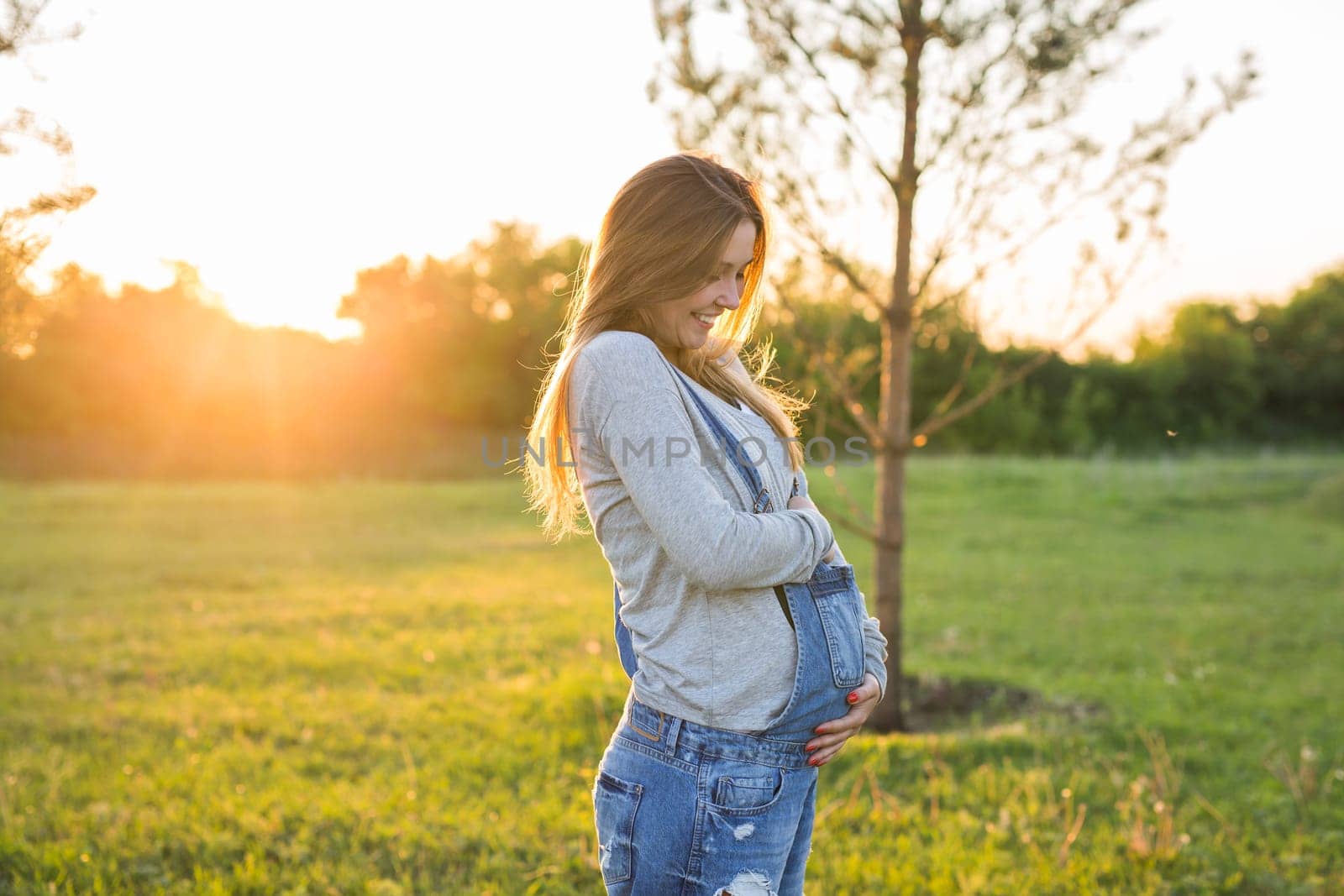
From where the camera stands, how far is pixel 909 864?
3.35 meters

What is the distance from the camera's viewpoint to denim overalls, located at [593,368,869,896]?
5.08 ft

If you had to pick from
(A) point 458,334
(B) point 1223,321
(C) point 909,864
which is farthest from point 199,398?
(B) point 1223,321

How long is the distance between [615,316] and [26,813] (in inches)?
132

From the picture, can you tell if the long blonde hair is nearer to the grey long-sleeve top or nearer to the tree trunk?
the grey long-sleeve top

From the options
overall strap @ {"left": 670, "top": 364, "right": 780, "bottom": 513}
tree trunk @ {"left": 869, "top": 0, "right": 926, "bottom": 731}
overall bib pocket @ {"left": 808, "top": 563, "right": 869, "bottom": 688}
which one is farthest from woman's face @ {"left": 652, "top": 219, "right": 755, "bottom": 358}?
tree trunk @ {"left": 869, "top": 0, "right": 926, "bottom": 731}

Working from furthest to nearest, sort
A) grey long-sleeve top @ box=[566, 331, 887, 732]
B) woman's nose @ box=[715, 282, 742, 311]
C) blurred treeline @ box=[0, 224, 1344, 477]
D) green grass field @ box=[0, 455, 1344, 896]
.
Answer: blurred treeline @ box=[0, 224, 1344, 477] → green grass field @ box=[0, 455, 1344, 896] → woman's nose @ box=[715, 282, 742, 311] → grey long-sleeve top @ box=[566, 331, 887, 732]

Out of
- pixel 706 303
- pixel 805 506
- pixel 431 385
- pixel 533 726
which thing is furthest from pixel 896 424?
pixel 431 385

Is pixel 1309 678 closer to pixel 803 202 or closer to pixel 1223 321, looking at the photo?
pixel 803 202

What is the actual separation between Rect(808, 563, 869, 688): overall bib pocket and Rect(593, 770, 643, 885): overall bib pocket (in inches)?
14.9

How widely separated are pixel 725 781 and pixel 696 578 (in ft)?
1.07

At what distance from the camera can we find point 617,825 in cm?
161

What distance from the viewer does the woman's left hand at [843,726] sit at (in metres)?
1.63

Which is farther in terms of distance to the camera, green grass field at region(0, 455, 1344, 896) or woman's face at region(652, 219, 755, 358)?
green grass field at region(0, 455, 1344, 896)

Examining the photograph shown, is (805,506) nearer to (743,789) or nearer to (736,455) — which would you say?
(736,455)
